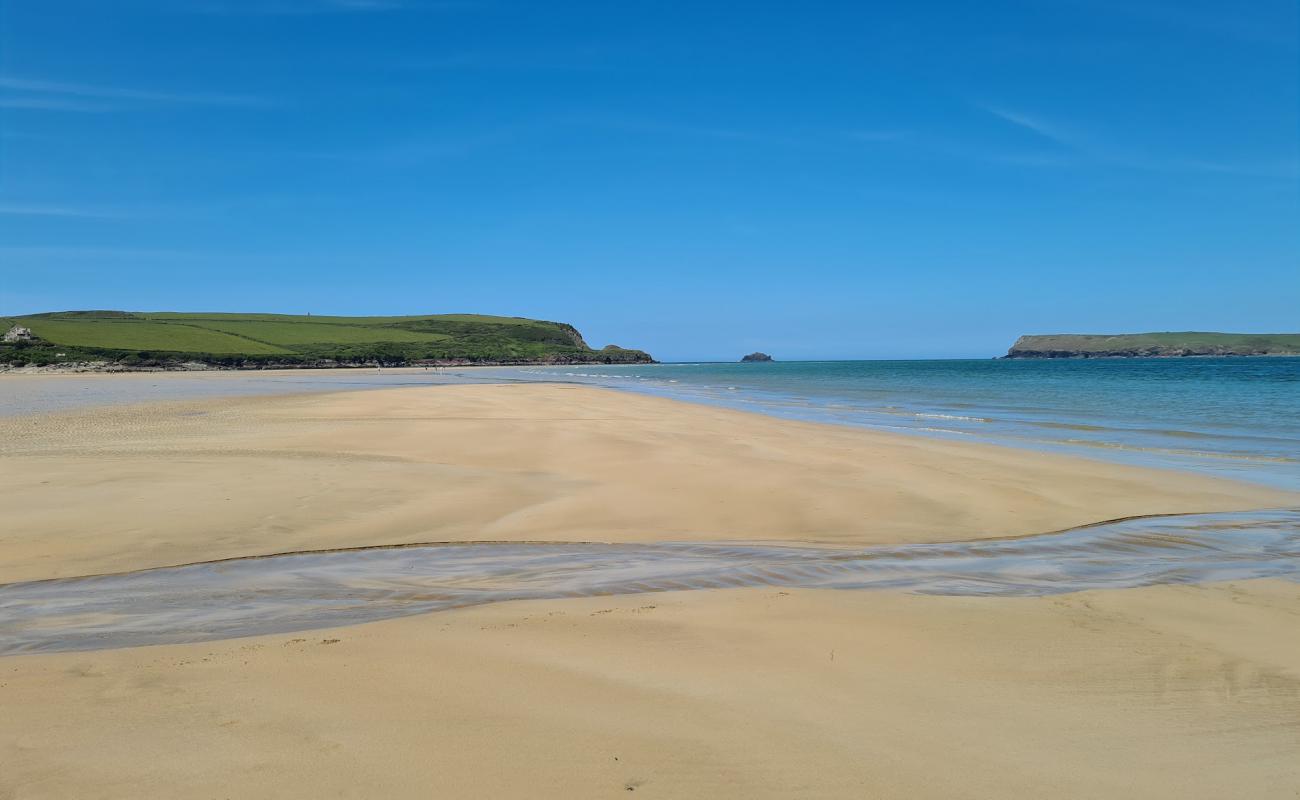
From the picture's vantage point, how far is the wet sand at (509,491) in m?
8.98

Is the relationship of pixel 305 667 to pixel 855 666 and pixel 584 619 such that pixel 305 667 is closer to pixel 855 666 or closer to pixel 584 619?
pixel 584 619

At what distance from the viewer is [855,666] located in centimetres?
489

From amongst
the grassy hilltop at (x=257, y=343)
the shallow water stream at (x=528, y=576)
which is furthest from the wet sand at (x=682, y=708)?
the grassy hilltop at (x=257, y=343)

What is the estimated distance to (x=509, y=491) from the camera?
11992 millimetres

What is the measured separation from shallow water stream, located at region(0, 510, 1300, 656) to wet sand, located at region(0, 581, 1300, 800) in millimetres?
576

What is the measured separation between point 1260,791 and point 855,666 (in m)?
2.03

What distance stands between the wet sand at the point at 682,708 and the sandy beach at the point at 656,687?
0.06 feet

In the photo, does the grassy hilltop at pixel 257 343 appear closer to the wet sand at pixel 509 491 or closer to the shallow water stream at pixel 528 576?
the wet sand at pixel 509 491

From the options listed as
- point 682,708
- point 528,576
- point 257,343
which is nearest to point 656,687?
point 682,708

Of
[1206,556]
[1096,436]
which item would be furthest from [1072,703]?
[1096,436]

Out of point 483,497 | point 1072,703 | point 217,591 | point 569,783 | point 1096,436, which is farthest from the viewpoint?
point 1096,436

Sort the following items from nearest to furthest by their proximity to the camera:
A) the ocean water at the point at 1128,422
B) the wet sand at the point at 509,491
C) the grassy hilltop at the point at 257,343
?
the wet sand at the point at 509,491 < the ocean water at the point at 1128,422 < the grassy hilltop at the point at 257,343

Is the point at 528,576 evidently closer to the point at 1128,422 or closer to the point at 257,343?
the point at 1128,422

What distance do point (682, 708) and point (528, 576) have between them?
11.1ft
